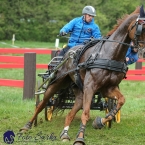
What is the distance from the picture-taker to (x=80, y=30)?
8078 mm

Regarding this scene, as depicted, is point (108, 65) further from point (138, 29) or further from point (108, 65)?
point (138, 29)

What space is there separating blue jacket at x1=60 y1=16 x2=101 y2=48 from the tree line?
3229 centimetres

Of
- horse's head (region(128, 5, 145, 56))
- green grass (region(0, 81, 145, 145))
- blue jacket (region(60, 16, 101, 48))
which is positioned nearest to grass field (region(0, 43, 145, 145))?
green grass (region(0, 81, 145, 145))

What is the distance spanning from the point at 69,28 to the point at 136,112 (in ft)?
8.96

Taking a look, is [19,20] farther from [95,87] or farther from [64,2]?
[95,87]

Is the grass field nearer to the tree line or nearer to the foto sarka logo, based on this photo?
the foto sarka logo

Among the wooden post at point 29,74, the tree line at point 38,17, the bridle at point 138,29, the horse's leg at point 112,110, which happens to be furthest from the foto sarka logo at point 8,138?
the tree line at point 38,17

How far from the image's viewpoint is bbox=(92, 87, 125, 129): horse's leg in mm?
6566

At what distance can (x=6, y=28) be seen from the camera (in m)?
40.1

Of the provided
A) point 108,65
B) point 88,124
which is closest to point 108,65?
point 108,65

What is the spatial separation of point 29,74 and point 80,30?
289 centimetres

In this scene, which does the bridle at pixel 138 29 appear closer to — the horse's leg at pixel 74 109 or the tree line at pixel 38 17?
the horse's leg at pixel 74 109

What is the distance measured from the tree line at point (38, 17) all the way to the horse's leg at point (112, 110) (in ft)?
111

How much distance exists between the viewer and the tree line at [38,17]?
134ft
